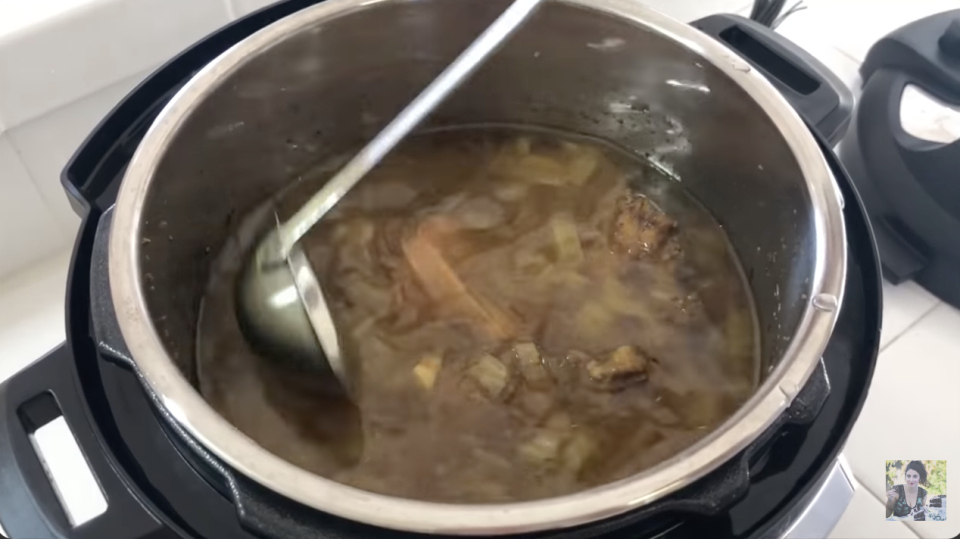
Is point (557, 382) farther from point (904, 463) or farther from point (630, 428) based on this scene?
point (904, 463)

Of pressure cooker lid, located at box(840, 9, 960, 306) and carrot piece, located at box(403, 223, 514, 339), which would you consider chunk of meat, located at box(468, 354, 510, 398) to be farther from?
pressure cooker lid, located at box(840, 9, 960, 306)

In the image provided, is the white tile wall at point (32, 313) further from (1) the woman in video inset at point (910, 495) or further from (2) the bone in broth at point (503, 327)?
(1) the woman in video inset at point (910, 495)

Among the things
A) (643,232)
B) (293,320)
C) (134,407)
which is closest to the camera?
(134,407)

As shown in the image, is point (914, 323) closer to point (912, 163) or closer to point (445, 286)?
point (912, 163)

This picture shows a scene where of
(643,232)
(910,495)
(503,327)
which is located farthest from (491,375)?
(910,495)

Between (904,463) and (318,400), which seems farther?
(904,463)

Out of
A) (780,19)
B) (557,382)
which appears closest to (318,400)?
(557,382)

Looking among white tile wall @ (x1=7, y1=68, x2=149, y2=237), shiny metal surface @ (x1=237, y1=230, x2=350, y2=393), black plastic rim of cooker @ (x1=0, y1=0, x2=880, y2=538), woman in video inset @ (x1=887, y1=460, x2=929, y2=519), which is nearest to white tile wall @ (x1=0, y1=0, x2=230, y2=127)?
white tile wall @ (x1=7, y1=68, x2=149, y2=237)
